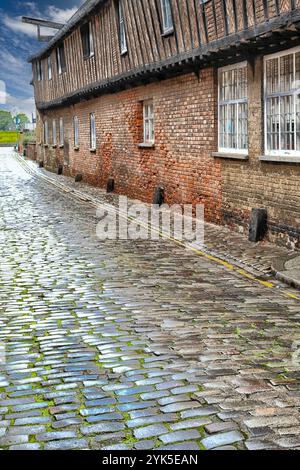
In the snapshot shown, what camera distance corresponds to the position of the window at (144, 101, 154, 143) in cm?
1908

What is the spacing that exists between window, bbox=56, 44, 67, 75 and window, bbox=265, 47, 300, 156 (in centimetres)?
2038

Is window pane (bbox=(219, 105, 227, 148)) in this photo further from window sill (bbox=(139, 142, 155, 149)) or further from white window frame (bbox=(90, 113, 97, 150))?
white window frame (bbox=(90, 113, 97, 150))

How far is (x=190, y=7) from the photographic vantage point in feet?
48.3

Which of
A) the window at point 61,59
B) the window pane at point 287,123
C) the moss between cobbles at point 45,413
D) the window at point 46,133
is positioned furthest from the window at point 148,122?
the window at point 46,133

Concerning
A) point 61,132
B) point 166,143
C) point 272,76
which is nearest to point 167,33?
point 166,143

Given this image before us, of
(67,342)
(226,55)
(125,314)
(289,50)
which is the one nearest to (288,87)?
(289,50)

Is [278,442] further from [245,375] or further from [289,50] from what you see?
[289,50]

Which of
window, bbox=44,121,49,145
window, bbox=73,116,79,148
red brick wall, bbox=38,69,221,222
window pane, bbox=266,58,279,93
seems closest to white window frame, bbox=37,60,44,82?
window, bbox=44,121,49,145

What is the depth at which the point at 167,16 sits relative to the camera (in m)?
16.7

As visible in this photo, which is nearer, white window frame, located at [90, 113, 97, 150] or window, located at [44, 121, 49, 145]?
white window frame, located at [90, 113, 97, 150]

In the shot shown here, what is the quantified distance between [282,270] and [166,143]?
8.73 metres

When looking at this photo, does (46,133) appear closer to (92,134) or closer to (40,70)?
(40,70)

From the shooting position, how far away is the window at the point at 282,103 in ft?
35.5

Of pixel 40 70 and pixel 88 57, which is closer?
pixel 88 57
